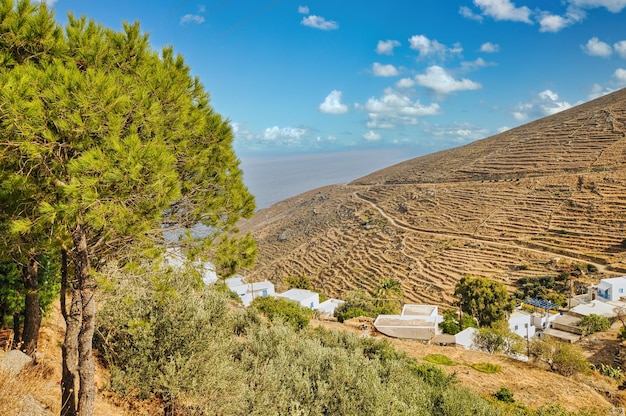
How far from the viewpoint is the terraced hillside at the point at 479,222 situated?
1593 inches

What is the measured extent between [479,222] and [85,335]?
5273 centimetres

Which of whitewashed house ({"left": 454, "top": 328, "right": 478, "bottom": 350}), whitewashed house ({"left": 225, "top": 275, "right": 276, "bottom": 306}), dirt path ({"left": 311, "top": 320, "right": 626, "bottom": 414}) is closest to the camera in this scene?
dirt path ({"left": 311, "top": 320, "right": 626, "bottom": 414})

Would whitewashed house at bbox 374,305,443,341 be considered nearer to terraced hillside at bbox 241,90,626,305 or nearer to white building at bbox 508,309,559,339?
white building at bbox 508,309,559,339

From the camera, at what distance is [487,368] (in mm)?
14016

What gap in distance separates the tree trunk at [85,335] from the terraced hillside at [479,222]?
2237cm

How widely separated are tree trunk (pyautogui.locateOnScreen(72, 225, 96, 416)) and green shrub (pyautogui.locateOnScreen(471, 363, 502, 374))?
43.0 feet

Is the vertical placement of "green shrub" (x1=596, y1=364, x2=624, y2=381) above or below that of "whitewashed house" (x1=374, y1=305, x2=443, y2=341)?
below

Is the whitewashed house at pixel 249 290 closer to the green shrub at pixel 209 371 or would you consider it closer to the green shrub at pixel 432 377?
the green shrub at pixel 432 377

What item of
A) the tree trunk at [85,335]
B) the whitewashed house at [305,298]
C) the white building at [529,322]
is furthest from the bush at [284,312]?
the white building at [529,322]

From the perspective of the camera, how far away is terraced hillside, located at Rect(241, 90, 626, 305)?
133ft

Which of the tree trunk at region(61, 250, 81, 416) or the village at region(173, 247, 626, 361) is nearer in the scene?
the tree trunk at region(61, 250, 81, 416)

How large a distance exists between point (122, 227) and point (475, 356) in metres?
16.0

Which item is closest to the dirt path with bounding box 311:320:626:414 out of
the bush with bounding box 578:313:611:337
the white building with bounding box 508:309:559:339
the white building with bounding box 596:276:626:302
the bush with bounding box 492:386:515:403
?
the bush with bounding box 492:386:515:403

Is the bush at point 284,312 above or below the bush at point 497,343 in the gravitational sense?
above
